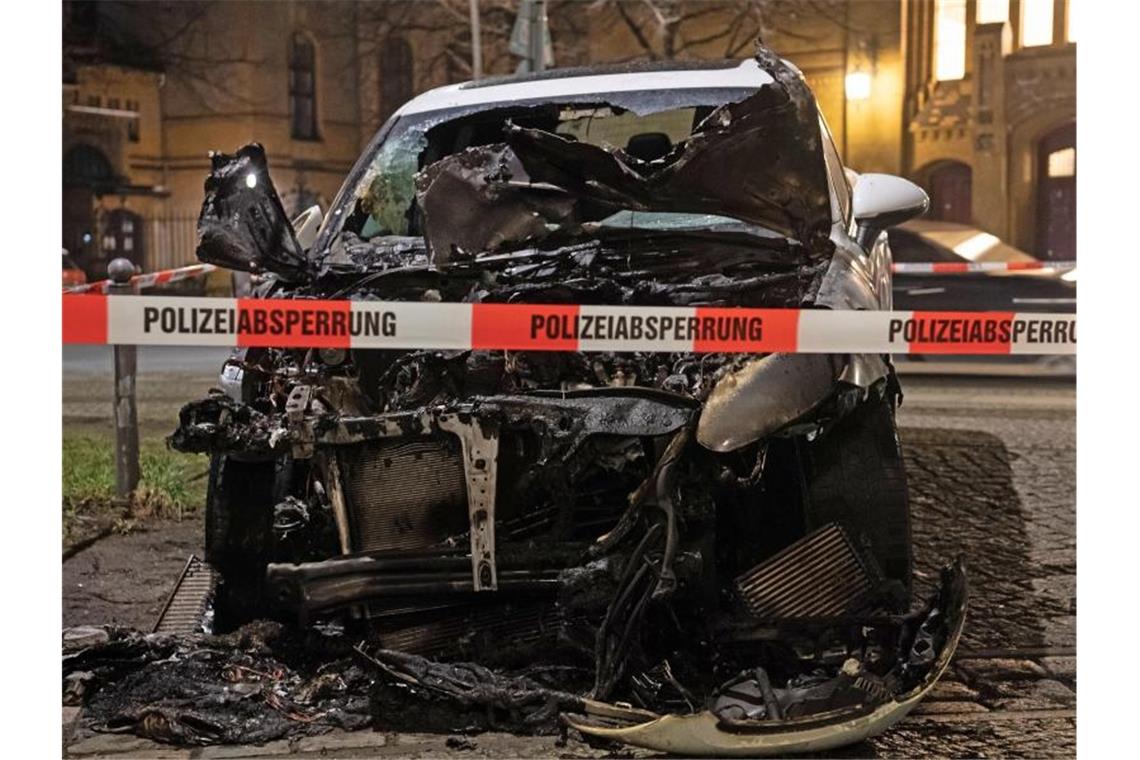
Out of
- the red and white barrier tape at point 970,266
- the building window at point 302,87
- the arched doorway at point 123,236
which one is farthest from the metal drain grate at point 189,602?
the red and white barrier tape at point 970,266

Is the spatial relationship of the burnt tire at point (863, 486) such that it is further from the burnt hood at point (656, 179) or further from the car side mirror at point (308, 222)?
the car side mirror at point (308, 222)

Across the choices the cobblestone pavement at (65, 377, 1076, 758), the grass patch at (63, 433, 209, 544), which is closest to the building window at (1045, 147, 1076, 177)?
the cobblestone pavement at (65, 377, 1076, 758)

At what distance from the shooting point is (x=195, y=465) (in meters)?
5.19

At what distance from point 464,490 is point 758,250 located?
1.10 m

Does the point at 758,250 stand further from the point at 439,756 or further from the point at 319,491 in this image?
the point at 439,756

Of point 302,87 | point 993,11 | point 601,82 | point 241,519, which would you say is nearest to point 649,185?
point 601,82

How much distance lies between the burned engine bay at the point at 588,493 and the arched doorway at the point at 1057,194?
107cm

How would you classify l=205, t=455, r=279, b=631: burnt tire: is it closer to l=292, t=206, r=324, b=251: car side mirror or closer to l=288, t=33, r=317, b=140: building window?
l=292, t=206, r=324, b=251: car side mirror

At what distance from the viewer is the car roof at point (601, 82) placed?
4.15m

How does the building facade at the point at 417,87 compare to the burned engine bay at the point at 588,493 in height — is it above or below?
above

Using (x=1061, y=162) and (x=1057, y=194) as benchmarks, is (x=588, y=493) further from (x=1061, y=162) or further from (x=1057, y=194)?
(x=1057, y=194)

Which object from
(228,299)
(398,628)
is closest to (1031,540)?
(398,628)

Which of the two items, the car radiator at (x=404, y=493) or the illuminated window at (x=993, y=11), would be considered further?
the illuminated window at (x=993, y=11)

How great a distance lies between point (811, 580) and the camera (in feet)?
10.4
